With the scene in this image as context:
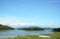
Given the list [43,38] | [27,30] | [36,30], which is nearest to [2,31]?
[27,30]

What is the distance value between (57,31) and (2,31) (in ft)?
21.9

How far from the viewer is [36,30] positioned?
20266mm

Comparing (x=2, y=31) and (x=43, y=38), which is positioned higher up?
(x=2, y=31)

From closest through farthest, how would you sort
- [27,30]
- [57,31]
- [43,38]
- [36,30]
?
1. [43,38]
2. [57,31]
3. [27,30]
4. [36,30]

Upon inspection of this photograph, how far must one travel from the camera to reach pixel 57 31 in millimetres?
13703

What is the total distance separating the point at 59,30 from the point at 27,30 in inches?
229

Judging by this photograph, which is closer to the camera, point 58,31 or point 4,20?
point 4,20

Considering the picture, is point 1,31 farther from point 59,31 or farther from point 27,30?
point 59,31

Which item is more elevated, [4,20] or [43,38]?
[4,20]

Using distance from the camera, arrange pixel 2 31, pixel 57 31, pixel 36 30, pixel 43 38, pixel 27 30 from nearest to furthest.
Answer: pixel 43 38, pixel 57 31, pixel 2 31, pixel 27 30, pixel 36 30

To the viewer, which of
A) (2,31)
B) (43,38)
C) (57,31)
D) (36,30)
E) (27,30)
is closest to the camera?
(43,38)

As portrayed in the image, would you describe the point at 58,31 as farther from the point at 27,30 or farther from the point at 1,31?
the point at 1,31

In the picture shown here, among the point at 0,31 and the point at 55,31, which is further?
the point at 0,31

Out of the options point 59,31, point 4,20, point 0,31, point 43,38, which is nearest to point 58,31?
point 59,31
